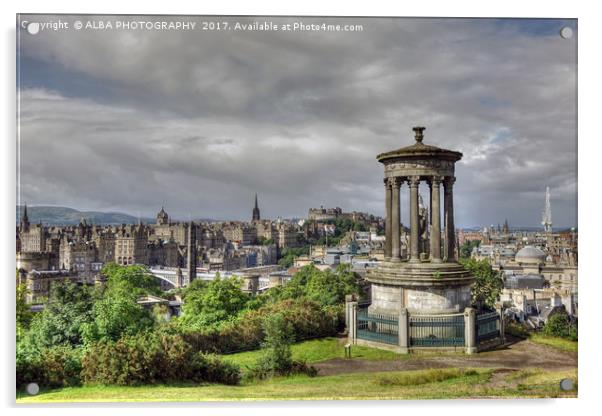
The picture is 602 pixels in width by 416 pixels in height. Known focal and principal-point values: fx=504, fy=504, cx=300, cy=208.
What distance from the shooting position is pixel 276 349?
431 inches

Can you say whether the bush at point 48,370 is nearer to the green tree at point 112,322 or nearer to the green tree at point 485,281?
the green tree at point 112,322

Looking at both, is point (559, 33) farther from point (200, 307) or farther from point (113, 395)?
point (200, 307)

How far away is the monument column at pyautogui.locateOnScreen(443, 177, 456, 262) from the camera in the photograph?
13227mm

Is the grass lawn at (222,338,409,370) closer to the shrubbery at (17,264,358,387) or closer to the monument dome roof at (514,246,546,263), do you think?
the shrubbery at (17,264,358,387)

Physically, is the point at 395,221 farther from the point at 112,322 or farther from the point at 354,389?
the point at 112,322

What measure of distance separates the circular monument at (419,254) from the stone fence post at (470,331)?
63cm

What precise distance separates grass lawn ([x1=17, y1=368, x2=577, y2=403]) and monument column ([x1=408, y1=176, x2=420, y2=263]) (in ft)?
10.7

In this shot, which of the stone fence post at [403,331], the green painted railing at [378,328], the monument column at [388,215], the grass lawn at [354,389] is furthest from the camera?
the monument column at [388,215]

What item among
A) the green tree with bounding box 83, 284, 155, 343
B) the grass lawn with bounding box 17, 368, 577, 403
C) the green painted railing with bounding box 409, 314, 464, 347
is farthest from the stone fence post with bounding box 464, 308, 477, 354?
the green tree with bounding box 83, 284, 155, 343

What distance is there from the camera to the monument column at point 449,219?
1323 cm

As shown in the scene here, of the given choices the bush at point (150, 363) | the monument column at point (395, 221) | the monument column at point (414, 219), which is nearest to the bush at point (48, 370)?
the bush at point (150, 363)

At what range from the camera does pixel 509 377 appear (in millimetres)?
10570

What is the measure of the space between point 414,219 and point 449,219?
3.91 ft

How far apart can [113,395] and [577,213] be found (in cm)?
1018
